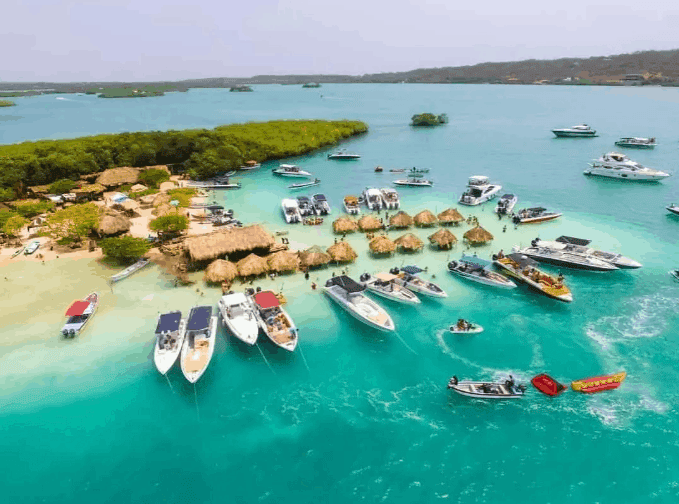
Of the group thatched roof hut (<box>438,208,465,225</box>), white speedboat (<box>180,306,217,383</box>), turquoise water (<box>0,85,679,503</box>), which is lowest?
turquoise water (<box>0,85,679,503</box>)

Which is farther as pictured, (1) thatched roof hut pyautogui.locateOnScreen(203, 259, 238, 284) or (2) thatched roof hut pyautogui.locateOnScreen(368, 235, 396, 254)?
(2) thatched roof hut pyautogui.locateOnScreen(368, 235, 396, 254)

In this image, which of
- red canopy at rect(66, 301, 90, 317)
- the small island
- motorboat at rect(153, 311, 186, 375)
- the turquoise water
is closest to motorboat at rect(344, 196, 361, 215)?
the turquoise water

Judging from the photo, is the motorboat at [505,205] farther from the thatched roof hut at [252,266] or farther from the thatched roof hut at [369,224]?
the thatched roof hut at [252,266]

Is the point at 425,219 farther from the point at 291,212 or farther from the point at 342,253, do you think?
the point at 291,212

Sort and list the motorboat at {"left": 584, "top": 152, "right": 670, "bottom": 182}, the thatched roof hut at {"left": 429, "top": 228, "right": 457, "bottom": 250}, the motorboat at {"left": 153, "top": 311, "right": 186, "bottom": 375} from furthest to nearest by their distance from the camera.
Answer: the motorboat at {"left": 584, "top": 152, "right": 670, "bottom": 182} → the thatched roof hut at {"left": 429, "top": 228, "right": 457, "bottom": 250} → the motorboat at {"left": 153, "top": 311, "right": 186, "bottom": 375}

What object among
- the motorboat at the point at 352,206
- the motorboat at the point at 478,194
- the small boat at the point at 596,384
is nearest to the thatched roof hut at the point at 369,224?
the motorboat at the point at 352,206

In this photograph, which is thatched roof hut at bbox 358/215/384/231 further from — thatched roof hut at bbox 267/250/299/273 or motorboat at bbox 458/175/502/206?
motorboat at bbox 458/175/502/206
